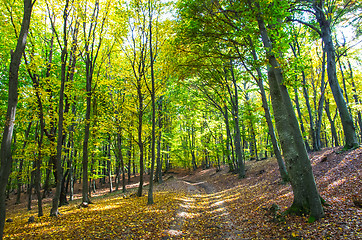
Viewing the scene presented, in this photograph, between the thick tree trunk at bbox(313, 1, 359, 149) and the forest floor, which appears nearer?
the forest floor

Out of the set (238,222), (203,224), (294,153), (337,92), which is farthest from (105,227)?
(337,92)

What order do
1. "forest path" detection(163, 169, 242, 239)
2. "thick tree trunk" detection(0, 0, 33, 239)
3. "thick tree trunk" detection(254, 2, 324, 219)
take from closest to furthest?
"thick tree trunk" detection(0, 0, 33, 239), "thick tree trunk" detection(254, 2, 324, 219), "forest path" detection(163, 169, 242, 239)

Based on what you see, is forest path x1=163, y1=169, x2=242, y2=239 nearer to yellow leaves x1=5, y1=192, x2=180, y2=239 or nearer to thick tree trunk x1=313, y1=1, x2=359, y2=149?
yellow leaves x1=5, y1=192, x2=180, y2=239

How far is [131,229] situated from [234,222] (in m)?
3.56

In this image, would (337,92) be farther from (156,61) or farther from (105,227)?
(105,227)

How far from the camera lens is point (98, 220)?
22.2ft

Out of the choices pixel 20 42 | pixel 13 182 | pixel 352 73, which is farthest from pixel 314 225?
pixel 13 182

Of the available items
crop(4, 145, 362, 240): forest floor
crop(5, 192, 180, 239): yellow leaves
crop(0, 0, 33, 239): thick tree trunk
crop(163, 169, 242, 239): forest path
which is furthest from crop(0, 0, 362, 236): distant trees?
crop(163, 169, 242, 239): forest path

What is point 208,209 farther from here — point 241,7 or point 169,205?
point 241,7

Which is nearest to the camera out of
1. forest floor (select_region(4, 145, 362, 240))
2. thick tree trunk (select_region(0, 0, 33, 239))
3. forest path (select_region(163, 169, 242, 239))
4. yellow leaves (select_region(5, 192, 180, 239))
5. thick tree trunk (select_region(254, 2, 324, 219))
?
forest floor (select_region(4, 145, 362, 240))

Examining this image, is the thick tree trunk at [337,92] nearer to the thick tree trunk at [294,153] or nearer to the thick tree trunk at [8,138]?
the thick tree trunk at [294,153]

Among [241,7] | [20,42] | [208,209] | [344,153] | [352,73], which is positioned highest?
[352,73]

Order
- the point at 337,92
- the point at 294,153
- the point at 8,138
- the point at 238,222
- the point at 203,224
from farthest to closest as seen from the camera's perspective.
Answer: the point at 337,92 < the point at 203,224 < the point at 238,222 < the point at 294,153 < the point at 8,138

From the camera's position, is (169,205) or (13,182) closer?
(169,205)
